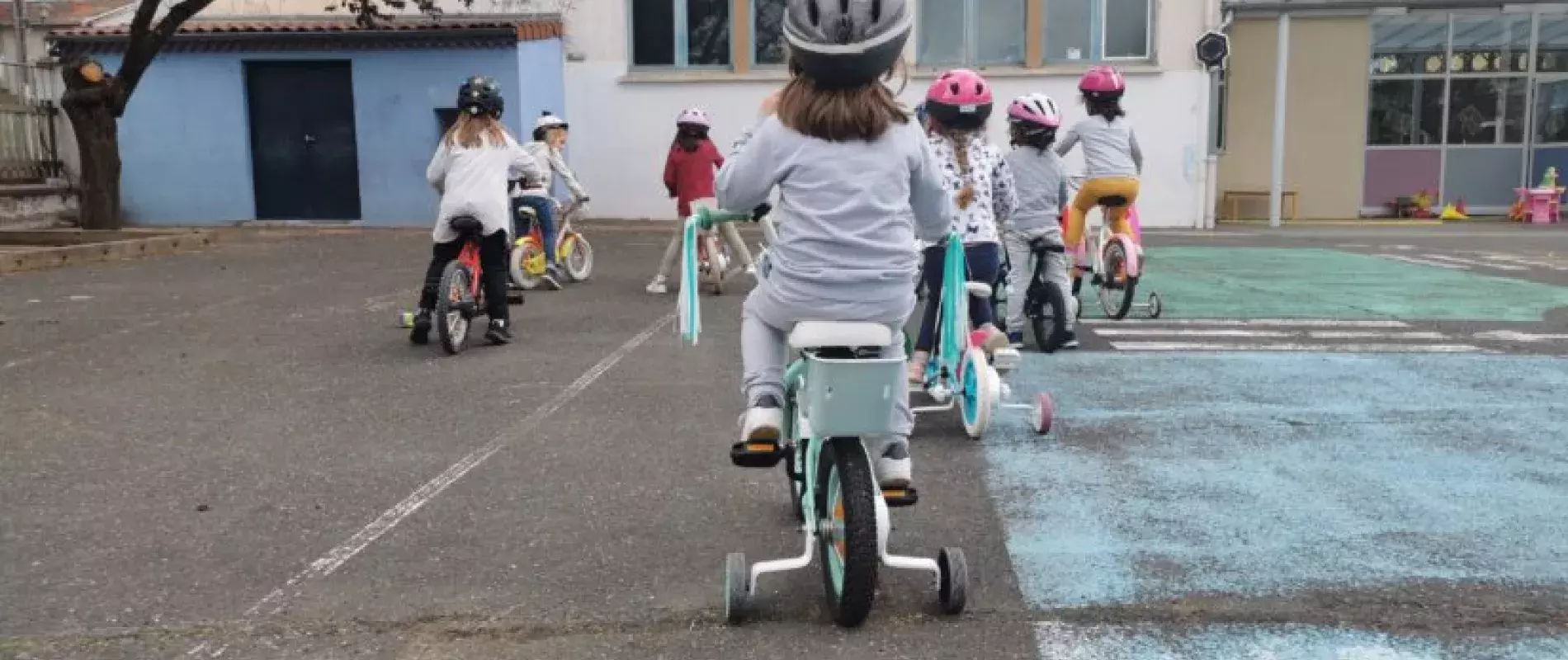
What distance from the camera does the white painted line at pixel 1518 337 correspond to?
9.43 metres

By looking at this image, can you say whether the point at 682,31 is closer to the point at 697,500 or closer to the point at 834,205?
the point at 697,500

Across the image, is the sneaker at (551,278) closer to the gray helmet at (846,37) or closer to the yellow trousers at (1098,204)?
the yellow trousers at (1098,204)

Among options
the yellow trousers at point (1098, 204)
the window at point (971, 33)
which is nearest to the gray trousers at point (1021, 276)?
the yellow trousers at point (1098, 204)

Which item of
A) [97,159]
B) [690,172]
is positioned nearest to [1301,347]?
[690,172]

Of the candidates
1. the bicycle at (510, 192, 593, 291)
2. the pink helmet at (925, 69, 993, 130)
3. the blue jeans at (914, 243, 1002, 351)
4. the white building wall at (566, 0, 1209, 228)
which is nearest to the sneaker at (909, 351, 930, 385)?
the blue jeans at (914, 243, 1002, 351)

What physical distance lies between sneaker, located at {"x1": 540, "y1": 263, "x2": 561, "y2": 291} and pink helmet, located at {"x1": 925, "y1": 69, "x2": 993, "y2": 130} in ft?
23.3

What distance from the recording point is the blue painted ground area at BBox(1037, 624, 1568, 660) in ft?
12.2

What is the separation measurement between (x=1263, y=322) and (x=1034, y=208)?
2.84 meters

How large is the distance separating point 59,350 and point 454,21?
14.5 m

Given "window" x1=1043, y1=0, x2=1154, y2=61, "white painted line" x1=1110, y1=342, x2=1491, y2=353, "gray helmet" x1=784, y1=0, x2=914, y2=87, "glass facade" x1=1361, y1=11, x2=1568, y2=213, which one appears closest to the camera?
"gray helmet" x1=784, y1=0, x2=914, y2=87

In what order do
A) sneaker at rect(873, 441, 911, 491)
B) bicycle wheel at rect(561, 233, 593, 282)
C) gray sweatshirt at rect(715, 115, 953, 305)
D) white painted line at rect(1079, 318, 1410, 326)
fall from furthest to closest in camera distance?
bicycle wheel at rect(561, 233, 593, 282), white painted line at rect(1079, 318, 1410, 326), sneaker at rect(873, 441, 911, 491), gray sweatshirt at rect(715, 115, 953, 305)

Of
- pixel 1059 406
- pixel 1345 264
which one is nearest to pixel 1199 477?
pixel 1059 406

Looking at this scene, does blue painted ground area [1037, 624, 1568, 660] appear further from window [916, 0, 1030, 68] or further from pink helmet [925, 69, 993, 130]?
window [916, 0, 1030, 68]

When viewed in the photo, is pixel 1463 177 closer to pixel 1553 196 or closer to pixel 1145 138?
pixel 1553 196
